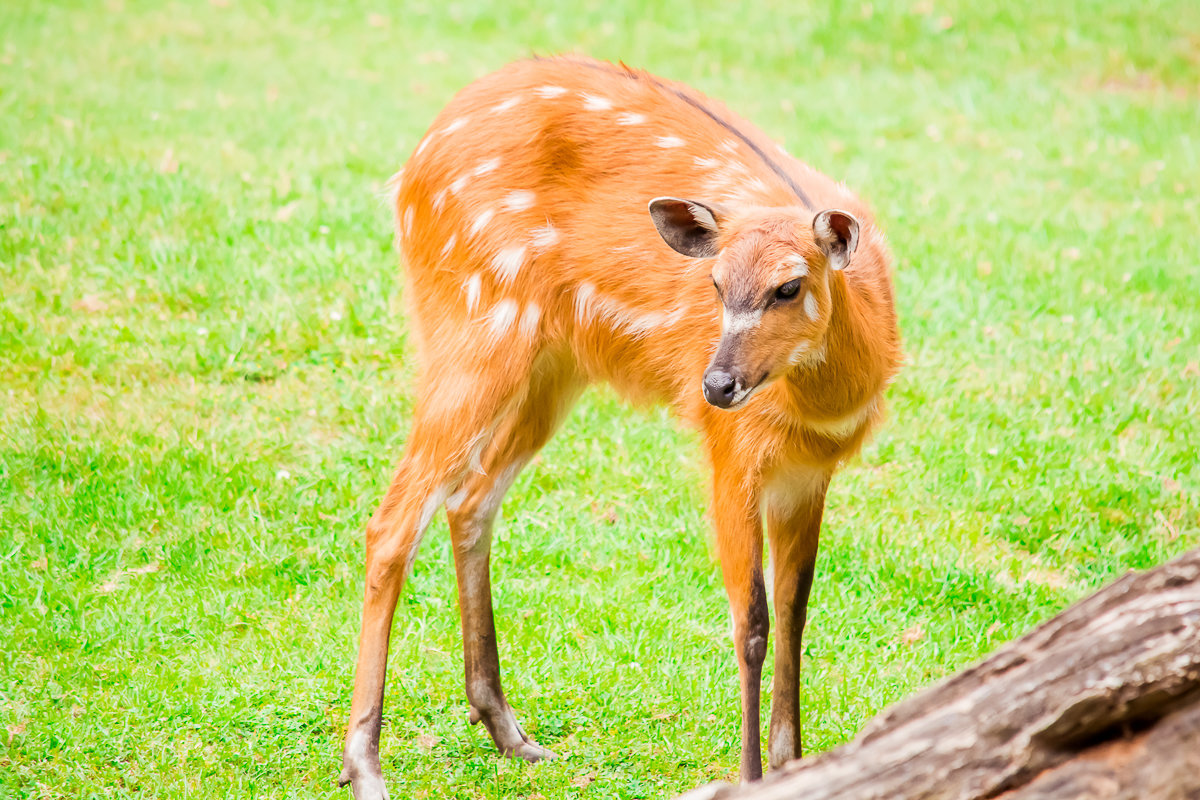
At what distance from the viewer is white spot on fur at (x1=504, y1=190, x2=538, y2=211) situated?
3.84m

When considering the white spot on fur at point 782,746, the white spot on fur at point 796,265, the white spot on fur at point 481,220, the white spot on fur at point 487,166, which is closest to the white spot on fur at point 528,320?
the white spot on fur at point 481,220

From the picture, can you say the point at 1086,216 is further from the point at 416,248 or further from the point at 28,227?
the point at 28,227

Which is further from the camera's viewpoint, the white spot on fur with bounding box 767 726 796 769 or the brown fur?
the white spot on fur with bounding box 767 726 796 769

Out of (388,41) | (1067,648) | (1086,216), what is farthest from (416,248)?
(388,41)

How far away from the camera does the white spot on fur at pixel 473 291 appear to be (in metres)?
3.85

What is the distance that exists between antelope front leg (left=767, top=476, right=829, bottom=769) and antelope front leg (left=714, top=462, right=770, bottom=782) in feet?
0.66

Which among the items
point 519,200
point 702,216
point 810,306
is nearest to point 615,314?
point 519,200

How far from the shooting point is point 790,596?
3.86 m

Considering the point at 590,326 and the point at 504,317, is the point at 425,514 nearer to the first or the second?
the point at 504,317

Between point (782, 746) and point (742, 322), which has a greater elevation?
point (742, 322)

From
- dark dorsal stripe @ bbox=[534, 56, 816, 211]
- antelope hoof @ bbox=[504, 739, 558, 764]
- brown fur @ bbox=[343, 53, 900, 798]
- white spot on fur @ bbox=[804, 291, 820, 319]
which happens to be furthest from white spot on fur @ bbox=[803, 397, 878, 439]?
antelope hoof @ bbox=[504, 739, 558, 764]

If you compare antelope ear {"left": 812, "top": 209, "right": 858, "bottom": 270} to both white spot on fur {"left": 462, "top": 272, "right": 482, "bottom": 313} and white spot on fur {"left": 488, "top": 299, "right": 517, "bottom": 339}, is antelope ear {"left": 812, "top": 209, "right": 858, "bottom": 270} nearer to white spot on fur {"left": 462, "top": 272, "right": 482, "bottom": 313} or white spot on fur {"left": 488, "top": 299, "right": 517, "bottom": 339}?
white spot on fur {"left": 488, "top": 299, "right": 517, "bottom": 339}

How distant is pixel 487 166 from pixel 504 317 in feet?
1.68

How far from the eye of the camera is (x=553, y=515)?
5.15 m
